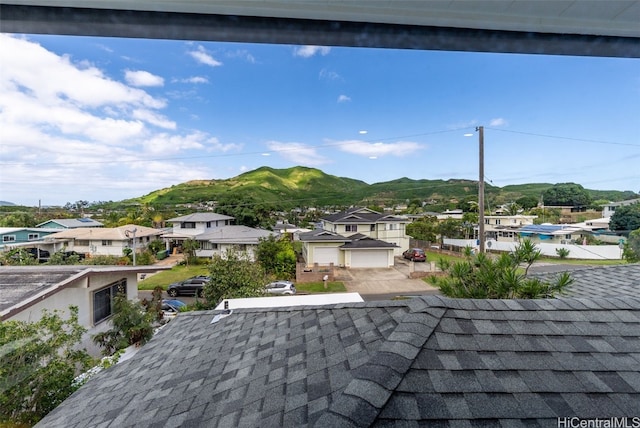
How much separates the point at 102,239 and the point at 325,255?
1627 mm

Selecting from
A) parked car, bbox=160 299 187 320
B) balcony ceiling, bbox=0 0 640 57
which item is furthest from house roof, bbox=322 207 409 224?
parked car, bbox=160 299 187 320

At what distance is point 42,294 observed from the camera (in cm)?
140

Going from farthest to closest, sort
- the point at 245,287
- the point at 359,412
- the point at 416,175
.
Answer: the point at 245,287 < the point at 416,175 < the point at 359,412

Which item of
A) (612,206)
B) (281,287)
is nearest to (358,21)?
(612,206)

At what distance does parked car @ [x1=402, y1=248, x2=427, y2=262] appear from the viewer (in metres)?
2.21

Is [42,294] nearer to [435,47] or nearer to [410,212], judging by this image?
[435,47]

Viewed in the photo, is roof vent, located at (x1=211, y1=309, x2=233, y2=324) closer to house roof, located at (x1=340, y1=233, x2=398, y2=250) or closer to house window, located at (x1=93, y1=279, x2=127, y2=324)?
house window, located at (x1=93, y1=279, x2=127, y2=324)

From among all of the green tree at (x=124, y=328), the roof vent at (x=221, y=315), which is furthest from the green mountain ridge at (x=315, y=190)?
the green tree at (x=124, y=328)

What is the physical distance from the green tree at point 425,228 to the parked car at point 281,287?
4.85ft

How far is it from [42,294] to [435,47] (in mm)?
2022

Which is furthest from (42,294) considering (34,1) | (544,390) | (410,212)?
(410,212)

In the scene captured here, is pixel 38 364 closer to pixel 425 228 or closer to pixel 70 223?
pixel 70 223

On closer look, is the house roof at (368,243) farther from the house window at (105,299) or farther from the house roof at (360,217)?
the house window at (105,299)

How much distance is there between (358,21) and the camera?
29.9 inches
